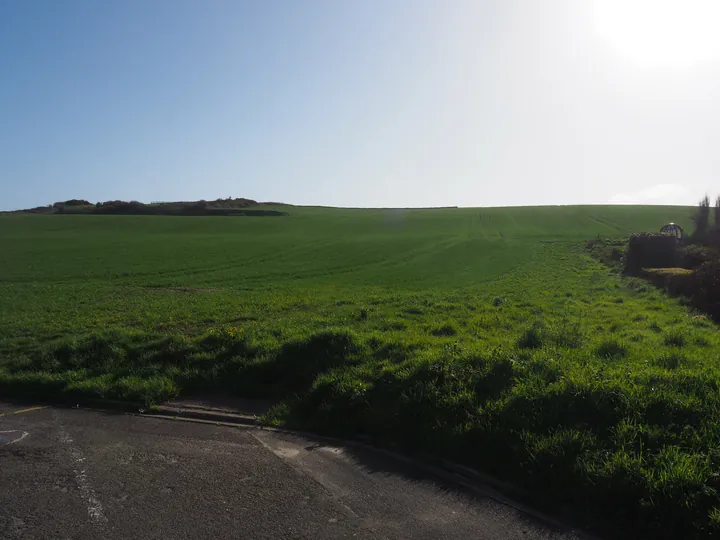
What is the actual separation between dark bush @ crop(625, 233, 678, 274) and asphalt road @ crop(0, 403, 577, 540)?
24.7 m

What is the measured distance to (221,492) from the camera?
5203 millimetres

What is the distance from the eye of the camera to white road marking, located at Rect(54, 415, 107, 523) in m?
4.78

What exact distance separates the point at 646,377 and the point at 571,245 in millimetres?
46821

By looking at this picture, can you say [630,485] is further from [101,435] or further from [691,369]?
[101,435]

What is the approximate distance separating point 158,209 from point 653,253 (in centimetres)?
7892

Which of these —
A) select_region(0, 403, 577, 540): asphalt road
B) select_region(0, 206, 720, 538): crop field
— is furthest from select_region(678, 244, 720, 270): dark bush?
select_region(0, 403, 577, 540): asphalt road

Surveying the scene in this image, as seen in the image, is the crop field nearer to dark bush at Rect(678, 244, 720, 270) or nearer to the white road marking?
the white road marking

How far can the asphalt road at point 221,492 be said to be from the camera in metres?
4.56

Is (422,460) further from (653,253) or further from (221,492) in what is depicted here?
(653,253)

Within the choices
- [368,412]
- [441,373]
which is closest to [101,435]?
[368,412]

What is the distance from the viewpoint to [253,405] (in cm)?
819

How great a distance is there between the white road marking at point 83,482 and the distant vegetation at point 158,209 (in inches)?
3181

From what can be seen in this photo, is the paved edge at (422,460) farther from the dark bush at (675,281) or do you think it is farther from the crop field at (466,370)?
the dark bush at (675,281)

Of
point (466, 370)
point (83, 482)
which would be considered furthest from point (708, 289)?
point (83, 482)
